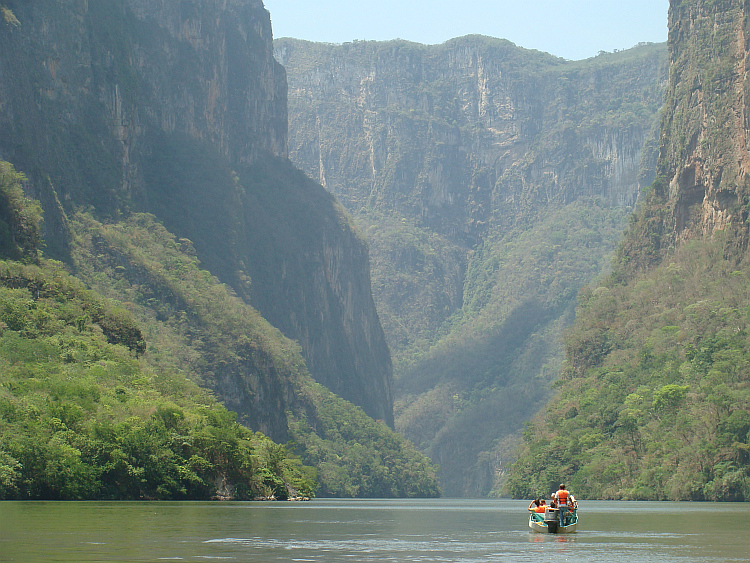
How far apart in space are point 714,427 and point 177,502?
50924mm

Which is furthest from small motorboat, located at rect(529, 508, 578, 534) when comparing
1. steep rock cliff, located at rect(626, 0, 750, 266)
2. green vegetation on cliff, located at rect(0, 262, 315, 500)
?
steep rock cliff, located at rect(626, 0, 750, 266)

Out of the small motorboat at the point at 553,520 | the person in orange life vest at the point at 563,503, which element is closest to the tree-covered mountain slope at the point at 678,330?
the small motorboat at the point at 553,520

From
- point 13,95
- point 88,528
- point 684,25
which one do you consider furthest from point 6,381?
point 684,25

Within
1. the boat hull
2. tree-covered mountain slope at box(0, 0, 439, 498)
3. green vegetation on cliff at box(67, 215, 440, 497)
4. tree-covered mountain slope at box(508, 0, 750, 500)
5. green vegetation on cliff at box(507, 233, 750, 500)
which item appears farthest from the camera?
green vegetation on cliff at box(67, 215, 440, 497)

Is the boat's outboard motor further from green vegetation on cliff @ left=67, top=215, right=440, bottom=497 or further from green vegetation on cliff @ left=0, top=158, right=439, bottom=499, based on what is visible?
green vegetation on cliff @ left=67, top=215, right=440, bottom=497

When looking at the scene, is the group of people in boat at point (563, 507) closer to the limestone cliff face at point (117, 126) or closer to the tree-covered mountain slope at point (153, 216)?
the tree-covered mountain slope at point (153, 216)

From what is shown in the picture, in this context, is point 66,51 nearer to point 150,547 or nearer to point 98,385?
point 98,385

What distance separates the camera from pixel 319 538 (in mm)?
43844

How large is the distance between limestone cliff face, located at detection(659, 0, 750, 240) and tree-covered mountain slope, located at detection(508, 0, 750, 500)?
252 mm

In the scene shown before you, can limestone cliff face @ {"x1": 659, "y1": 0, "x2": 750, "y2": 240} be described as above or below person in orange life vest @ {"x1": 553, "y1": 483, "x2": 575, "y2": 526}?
above

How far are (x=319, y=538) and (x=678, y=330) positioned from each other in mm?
96798

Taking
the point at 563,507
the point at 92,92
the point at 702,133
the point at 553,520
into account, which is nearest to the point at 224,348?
the point at 92,92

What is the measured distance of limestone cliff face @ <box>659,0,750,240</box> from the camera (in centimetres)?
14100

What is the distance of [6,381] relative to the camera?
2896 inches
